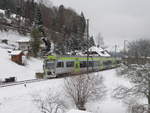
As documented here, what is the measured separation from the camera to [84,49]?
67.4 metres

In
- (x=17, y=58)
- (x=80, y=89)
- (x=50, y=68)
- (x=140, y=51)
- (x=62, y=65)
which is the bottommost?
(x=80, y=89)

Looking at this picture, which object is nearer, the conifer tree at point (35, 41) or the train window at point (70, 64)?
the train window at point (70, 64)

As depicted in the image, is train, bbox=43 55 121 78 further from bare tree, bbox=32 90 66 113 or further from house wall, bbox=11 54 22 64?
house wall, bbox=11 54 22 64

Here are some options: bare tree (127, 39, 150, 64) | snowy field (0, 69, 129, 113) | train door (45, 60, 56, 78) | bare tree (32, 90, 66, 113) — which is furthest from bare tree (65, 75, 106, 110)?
bare tree (127, 39, 150, 64)

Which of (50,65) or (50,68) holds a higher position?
(50,65)

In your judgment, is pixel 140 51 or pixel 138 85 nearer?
pixel 138 85

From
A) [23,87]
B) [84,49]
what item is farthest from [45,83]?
[84,49]

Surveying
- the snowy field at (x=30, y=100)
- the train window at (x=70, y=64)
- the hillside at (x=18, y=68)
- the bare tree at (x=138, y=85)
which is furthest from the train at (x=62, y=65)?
the hillside at (x=18, y=68)

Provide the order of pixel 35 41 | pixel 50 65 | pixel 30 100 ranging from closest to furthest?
pixel 30 100 → pixel 50 65 → pixel 35 41

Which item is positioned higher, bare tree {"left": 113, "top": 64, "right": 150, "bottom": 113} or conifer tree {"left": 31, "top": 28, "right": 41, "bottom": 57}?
conifer tree {"left": 31, "top": 28, "right": 41, "bottom": 57}

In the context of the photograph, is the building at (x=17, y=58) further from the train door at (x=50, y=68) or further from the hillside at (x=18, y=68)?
the train door at (x=50, y=68)

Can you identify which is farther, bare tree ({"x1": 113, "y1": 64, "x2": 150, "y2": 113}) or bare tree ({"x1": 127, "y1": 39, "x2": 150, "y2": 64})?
bare tree ({"x1": 127, "y1": 39, "x2": 150, "y2": 64})

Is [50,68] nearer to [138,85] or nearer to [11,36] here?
[138,85]

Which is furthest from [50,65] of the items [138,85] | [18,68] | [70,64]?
[138,85]
